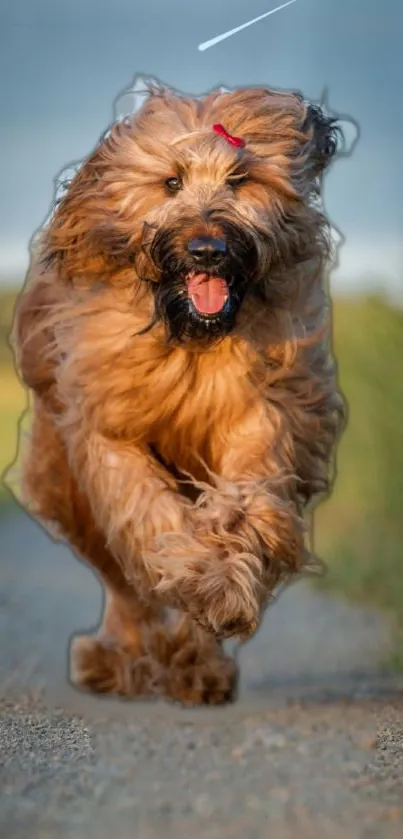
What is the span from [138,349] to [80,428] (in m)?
0.31

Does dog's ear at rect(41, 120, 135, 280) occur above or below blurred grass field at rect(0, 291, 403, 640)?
above

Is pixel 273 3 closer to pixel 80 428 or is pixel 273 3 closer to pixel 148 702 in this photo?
pixel 80 428

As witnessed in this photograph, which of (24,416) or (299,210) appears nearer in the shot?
(299,210)

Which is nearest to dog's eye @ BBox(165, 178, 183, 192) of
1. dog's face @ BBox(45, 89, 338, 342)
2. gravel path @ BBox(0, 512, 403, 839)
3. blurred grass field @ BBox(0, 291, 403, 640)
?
dog's face @ BBox(45, 89, 338, 342)

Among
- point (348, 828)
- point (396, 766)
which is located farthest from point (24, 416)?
point (348, 828)

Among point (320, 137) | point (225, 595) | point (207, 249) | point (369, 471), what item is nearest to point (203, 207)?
point (207, 249)

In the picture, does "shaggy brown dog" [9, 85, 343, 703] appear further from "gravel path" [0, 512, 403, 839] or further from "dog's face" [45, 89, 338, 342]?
"gravel path" [0, 512, 403, 839]

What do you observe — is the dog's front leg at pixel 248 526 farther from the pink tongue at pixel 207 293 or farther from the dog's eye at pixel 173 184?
the dog's eye at pixel 173 184

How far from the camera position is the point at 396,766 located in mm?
3740

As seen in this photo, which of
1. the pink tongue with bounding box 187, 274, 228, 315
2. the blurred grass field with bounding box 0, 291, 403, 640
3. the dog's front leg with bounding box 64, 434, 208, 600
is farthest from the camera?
the blurred grass field with bounding box 0, 291, 403, 640

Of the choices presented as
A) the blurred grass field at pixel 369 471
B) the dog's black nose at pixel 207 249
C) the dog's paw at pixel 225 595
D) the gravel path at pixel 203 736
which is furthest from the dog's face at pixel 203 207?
the blurred grass field at pixel 369 471

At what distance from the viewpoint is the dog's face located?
3.92 m

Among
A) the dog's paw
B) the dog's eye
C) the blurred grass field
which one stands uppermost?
the dog's eye

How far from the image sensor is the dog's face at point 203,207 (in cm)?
392
